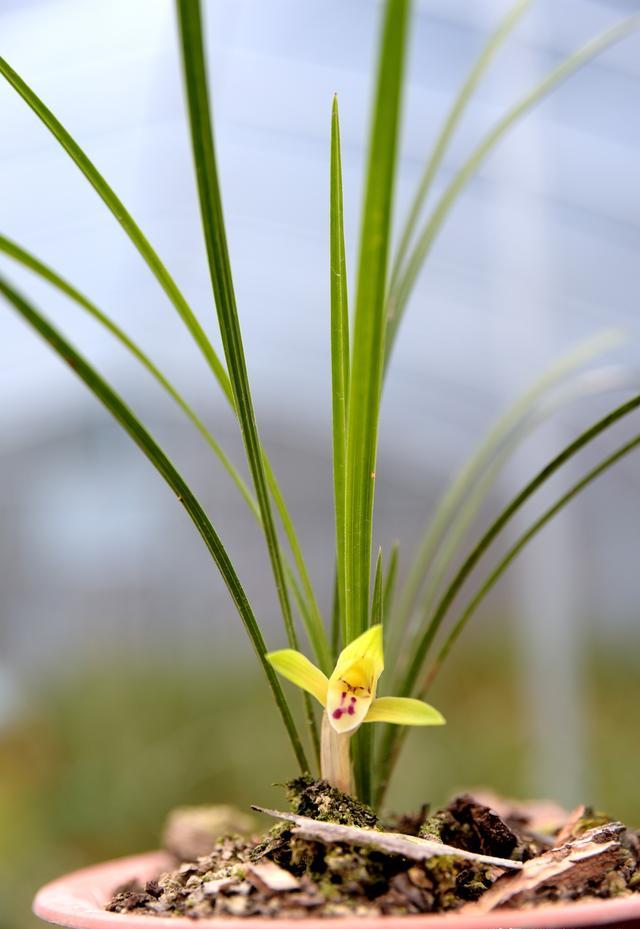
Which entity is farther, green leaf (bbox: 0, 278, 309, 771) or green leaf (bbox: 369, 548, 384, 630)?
green leaf (bbox: 369, 548, 384, 630)

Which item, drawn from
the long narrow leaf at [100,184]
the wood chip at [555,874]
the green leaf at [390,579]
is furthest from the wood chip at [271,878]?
the long narrow leaf at [100,184]

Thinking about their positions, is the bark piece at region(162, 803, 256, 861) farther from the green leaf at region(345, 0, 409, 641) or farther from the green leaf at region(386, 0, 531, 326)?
the green leaf at region(386, 0, 531, 326)

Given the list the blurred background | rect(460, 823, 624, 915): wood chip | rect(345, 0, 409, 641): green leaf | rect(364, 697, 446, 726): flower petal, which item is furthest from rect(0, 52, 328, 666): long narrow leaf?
A: the blurred background

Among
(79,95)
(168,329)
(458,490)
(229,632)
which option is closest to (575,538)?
(229,632)

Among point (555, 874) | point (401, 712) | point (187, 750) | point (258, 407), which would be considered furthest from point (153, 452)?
point (258, 407)

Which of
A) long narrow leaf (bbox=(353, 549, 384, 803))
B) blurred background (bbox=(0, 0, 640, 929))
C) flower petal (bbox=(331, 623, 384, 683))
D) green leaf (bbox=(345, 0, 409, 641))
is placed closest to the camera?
green leaf (bbox=(345, 0, 409, 641))

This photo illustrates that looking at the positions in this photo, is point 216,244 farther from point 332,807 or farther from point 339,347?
point 332,807

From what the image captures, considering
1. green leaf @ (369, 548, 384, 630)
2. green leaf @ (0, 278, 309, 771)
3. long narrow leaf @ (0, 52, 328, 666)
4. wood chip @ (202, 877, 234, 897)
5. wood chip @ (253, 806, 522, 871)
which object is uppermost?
long narrow leaf @ (0, 52, 328, 666)
